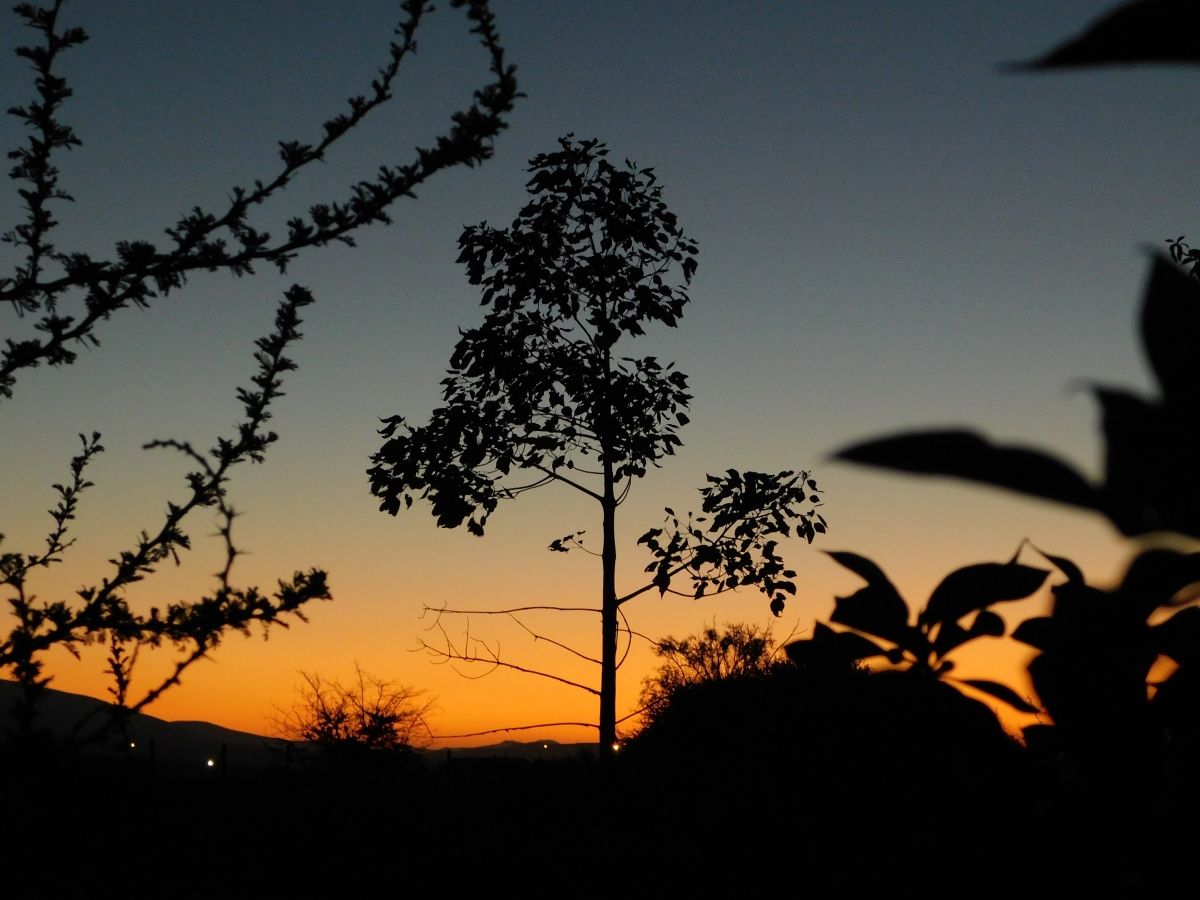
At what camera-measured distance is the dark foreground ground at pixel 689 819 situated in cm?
134

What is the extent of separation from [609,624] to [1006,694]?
34.5 ft

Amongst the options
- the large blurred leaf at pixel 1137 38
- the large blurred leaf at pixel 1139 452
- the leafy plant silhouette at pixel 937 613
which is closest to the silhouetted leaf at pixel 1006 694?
the leafy plant silhouette at pixel 937 613

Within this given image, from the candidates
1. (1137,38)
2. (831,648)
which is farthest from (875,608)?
(1137,38)

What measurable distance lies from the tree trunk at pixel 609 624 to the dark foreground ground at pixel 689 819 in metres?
4.11

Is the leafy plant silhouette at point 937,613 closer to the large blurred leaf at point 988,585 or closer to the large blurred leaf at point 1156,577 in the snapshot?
the large blurred leaf at point 988,585

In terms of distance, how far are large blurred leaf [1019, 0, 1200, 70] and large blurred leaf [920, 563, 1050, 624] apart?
820 millimetres

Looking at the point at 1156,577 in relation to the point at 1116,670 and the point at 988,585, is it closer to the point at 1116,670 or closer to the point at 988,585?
the point at 1116,670

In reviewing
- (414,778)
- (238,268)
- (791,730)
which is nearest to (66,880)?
(238,268)

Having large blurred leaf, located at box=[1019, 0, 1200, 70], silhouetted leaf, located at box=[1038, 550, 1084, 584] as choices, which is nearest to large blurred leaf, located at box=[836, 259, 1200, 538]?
large blurred leaf, located at box=[1019, 0, 1200, 70]

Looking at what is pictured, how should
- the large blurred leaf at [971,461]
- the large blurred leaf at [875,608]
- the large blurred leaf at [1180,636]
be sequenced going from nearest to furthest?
the large blurred leaf at [971,461], the large blurred leaf at [1180,636], the large blurred leaf at [875,608]

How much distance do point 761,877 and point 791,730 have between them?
0.48m

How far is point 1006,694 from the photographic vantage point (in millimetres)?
1468

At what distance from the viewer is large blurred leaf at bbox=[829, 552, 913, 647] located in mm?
1449

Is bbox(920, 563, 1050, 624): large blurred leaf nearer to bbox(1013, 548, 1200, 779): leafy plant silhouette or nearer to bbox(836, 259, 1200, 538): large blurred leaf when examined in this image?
bbox(1013, 548, 1200, 779): leafy plant silhouette
